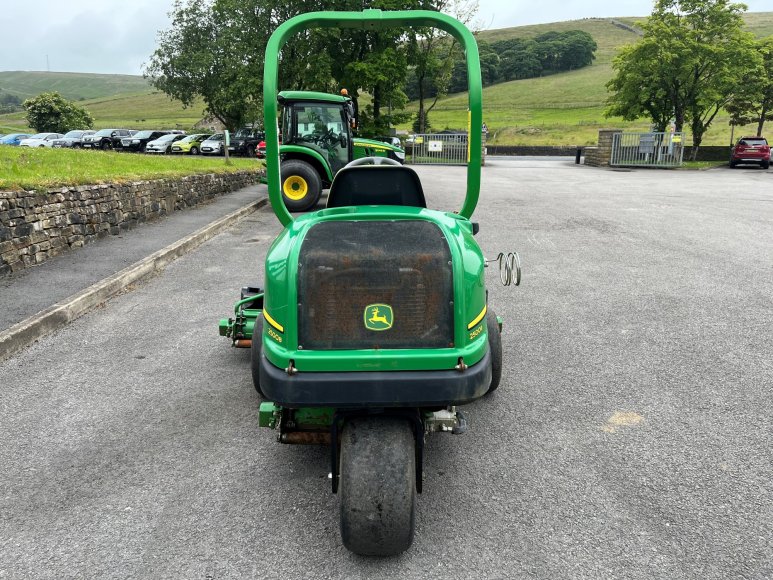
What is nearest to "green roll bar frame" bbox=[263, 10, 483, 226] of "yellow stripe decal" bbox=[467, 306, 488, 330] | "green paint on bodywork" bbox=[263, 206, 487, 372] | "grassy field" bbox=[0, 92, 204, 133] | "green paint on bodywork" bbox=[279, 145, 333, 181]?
"green paint on bodywork" bbox=[263, 206, 487, 372]

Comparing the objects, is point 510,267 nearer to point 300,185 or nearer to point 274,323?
point 274,323

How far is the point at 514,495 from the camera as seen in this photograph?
3.02 metres

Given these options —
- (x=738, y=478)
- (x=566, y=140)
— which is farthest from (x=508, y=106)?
(x=738, y=478)

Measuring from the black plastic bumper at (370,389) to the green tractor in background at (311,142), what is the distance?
1089cm

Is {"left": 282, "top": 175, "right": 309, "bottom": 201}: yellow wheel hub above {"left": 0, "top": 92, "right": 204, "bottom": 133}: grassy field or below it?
below

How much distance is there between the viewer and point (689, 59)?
30.1 meters

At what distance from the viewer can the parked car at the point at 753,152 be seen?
2873 centimetres

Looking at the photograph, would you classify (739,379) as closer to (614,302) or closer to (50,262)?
(614,302)

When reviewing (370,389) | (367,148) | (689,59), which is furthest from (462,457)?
(689,59)

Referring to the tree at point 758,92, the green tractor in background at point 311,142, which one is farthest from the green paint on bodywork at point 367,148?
the tree at point 758,92

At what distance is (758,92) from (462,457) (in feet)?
123

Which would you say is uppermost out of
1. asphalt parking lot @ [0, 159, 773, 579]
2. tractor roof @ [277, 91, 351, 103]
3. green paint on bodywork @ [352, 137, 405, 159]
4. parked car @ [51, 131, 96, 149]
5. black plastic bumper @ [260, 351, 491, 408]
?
tractor roof @ [277, 91, 351, 103]

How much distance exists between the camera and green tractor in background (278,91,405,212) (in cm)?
1320

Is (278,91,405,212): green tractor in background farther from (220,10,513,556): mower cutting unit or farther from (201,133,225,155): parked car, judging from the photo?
(201,133,225,155): parked car
